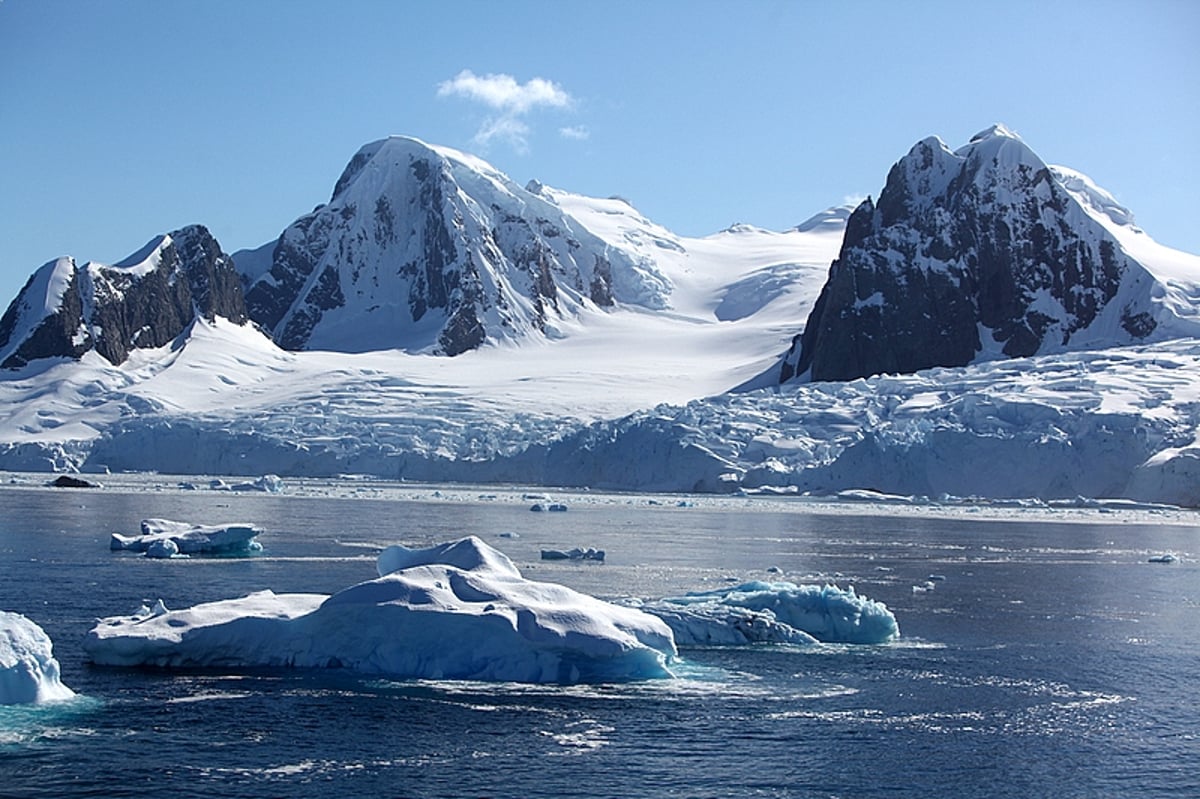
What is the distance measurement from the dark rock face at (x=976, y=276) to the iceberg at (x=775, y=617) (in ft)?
253

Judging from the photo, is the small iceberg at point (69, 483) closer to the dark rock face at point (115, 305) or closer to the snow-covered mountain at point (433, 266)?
the dark rock face at point (115, 305)

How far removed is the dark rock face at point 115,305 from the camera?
350 ft

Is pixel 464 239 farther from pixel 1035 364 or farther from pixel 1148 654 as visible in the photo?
pixel 1148 654

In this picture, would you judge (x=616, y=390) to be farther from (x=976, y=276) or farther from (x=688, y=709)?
(x=688, y=709)

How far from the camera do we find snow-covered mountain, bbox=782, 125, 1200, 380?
101938 millimetres

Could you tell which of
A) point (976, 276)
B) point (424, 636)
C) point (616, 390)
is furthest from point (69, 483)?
point (976, 276)

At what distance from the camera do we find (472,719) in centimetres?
1808

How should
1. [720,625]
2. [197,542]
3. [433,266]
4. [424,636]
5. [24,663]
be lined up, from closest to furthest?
1. [24,663]
2. [424,636]
3. [720,625]
4. [197,542]
5. [433,266]

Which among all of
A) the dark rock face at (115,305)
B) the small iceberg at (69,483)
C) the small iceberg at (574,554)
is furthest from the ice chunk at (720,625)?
the dark rock face at (115,305)

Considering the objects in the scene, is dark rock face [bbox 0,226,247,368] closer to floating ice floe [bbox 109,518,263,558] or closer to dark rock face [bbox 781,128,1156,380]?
dark rock face [bbox 781,128,1156,380]

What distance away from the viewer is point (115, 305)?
11200cm

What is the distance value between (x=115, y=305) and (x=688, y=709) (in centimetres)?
10154

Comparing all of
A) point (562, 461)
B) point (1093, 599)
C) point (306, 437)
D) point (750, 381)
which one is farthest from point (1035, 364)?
point (1093, 599)

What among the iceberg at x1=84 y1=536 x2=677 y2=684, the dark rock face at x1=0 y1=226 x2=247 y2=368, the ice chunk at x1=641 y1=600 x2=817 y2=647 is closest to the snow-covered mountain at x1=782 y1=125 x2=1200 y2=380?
the dark rock face at x1=0 y1=226 x2=247 y2=368
